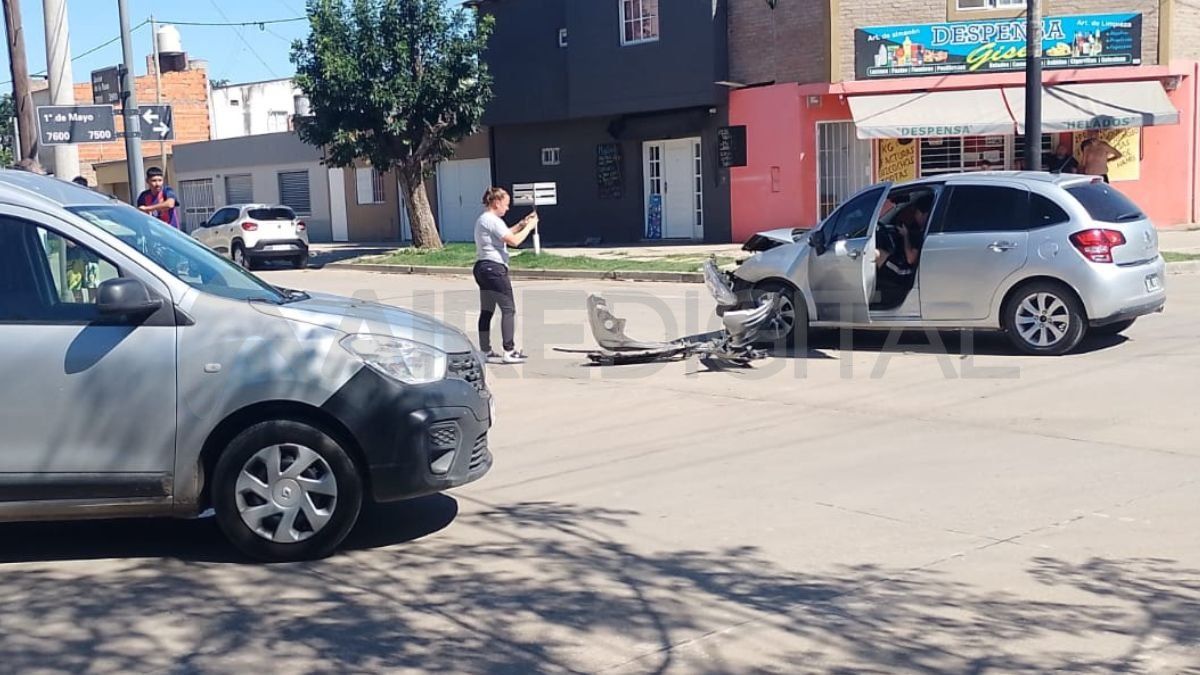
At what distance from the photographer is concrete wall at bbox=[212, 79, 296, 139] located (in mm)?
58781

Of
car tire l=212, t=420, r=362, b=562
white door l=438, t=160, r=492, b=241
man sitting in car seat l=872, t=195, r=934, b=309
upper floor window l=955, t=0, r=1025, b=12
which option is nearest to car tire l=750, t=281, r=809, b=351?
man sitting in car seat l=872, t=195, r=934, b=309

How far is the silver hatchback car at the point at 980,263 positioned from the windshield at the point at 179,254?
20.3 feet

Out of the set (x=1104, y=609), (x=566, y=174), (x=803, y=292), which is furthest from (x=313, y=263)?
(x=1104, y=609)

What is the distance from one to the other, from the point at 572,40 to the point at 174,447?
2408 cm

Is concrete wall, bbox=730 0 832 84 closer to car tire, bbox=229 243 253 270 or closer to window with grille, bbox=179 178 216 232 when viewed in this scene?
car tire, bbox=229 243 253 270

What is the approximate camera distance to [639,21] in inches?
1083

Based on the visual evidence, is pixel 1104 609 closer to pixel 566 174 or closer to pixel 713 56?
pixel 713 56

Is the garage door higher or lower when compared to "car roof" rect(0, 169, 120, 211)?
higher

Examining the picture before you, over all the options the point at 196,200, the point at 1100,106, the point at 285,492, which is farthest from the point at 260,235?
the point at 285,492

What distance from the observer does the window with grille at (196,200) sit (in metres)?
46.7

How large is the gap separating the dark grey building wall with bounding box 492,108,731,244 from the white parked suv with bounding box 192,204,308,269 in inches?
240

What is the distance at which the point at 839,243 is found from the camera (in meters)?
11.8

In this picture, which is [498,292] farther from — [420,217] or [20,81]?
[420,217]

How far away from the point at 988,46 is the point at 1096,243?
14342 mm
